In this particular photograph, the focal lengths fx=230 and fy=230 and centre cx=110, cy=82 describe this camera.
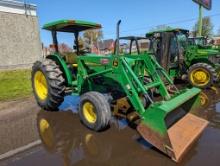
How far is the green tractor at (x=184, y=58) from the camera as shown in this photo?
847cm

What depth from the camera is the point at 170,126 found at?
A: 4074 millimetres

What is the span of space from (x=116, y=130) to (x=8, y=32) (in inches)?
612

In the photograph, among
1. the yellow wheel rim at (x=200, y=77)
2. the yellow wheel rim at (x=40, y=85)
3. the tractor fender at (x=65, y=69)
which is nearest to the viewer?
the tractor fender at (x=65, y=69)

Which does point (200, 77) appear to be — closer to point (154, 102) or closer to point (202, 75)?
point (202, 75)

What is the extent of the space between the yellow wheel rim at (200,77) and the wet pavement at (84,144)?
9.64 ft

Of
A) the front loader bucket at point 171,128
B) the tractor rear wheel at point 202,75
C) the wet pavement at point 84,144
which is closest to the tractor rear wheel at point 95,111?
the wet pavement at point 84,144

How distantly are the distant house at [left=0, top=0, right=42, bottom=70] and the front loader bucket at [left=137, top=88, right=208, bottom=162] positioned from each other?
15.7 metres

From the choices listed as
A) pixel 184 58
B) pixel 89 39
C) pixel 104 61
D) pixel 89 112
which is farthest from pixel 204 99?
pixel 89 39

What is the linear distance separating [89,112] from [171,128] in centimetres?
174

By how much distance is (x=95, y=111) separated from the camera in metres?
4.57

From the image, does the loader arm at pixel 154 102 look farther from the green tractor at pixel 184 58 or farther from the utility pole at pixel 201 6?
the utility pole at pixel 201 6

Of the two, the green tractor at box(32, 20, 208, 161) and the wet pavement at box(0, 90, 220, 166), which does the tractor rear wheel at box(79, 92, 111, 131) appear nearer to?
the green tractor at box(32, 20, 208, 161)

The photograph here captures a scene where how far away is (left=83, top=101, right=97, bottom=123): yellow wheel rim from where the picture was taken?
4754 mm

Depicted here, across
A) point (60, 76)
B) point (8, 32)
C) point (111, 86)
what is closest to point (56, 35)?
point (60, 76)
